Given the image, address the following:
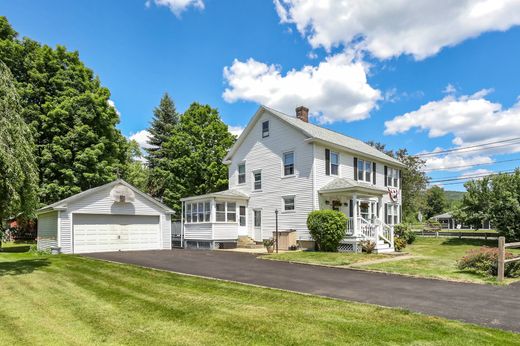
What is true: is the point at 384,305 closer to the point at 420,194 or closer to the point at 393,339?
the point at 393,339

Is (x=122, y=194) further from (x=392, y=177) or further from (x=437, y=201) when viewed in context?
(x=437, y=201)

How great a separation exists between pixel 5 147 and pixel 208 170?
23.9m

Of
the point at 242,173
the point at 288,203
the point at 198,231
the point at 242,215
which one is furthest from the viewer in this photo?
the point at 242,173

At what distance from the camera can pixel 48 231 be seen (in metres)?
21.4

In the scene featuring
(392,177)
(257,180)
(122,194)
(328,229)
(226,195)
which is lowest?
(328,229)

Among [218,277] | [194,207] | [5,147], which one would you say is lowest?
[218,277]

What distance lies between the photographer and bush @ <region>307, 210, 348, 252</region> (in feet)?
62.9

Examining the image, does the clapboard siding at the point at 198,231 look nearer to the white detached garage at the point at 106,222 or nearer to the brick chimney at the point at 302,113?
the white detached garage at the point at 106,222

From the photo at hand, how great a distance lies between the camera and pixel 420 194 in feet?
170

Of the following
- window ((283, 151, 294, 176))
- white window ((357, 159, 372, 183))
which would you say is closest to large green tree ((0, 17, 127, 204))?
window ((283, 151, 294, 176))

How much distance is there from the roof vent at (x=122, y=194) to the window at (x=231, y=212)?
6.41m

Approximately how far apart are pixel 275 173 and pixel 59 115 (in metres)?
16.4

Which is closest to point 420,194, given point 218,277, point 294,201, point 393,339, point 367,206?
point 367,206

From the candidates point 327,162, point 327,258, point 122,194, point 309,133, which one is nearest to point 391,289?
point 327,258
